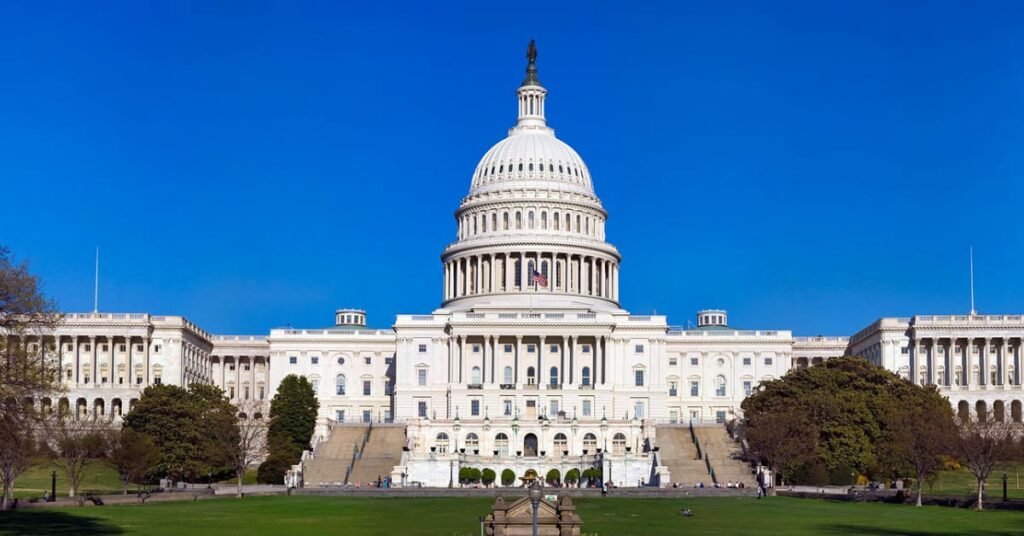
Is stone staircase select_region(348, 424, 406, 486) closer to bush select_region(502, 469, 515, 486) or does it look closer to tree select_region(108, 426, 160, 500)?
bush select_region(502, 469, 515, 486)

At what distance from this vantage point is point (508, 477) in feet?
414

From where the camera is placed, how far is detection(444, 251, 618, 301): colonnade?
17412cm

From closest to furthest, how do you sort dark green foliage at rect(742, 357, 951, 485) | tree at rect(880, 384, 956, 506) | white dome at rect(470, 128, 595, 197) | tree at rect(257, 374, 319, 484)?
tree at rect(880, 384, 956, 506) → dark green foliage at rect(742, 357, 951, 485) → tree at rect(257, 374, 319, 484) → white dome at rect(470, 128, 595, 197)

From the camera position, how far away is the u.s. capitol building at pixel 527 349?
15875 centimetres

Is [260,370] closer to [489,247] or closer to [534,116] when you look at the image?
[489,247]

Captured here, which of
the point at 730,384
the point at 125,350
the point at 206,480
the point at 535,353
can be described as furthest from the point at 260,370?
the point at 206,480

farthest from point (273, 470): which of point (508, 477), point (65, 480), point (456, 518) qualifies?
point (456, 518)

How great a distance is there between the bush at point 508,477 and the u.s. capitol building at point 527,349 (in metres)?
15.3

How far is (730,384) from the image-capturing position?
556ft

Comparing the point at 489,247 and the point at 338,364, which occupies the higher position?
the point at 489,247

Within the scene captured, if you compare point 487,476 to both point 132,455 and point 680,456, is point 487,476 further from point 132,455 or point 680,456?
point 132,455

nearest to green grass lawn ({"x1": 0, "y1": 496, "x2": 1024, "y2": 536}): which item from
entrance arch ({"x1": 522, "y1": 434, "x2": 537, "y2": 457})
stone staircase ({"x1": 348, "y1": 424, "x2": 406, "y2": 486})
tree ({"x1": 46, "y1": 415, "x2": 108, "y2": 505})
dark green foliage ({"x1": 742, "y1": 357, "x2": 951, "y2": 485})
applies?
tree ({"x1": 46, "y1": 415, "x2": 108, "y2": 505})

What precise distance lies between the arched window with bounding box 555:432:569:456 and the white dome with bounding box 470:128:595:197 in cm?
4419

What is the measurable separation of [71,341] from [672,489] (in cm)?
7986
